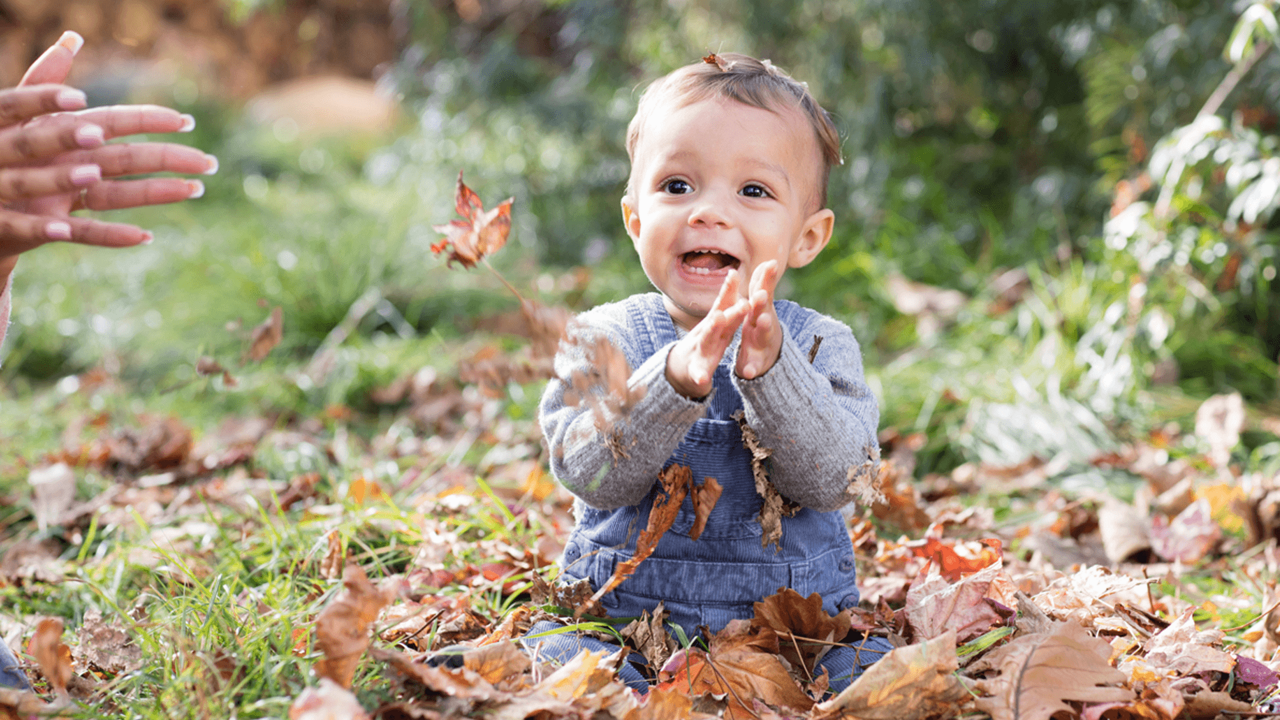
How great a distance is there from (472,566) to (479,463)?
1048mm

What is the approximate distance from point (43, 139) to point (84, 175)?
64mm

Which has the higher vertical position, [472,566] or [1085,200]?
[1085,200]

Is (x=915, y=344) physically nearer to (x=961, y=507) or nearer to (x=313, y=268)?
(x=961, y=507)

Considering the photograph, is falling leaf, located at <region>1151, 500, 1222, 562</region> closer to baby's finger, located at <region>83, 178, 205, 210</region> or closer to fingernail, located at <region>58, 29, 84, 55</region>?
baby's finger, located at <region>83, 178, 205, 210</region>

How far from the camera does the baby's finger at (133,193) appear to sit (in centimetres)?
126

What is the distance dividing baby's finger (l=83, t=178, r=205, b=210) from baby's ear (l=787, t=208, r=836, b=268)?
97 centimetres

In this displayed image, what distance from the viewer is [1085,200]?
13.7ft

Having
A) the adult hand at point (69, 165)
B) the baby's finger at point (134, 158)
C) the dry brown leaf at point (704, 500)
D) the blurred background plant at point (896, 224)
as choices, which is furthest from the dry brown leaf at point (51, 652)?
the blurred background plant at point (896, 224)

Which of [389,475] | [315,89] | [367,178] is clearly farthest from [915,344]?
[315,89]

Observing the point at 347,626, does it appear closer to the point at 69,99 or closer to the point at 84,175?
the point at 84,175

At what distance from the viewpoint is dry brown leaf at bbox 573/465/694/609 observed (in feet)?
4.99

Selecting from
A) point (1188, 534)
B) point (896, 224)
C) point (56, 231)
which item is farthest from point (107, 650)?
point (896, 224)

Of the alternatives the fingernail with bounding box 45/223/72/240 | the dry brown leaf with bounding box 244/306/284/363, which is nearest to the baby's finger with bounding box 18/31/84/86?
the fingernail with bounding box 45/223/72/240

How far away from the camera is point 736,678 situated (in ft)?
4.66
